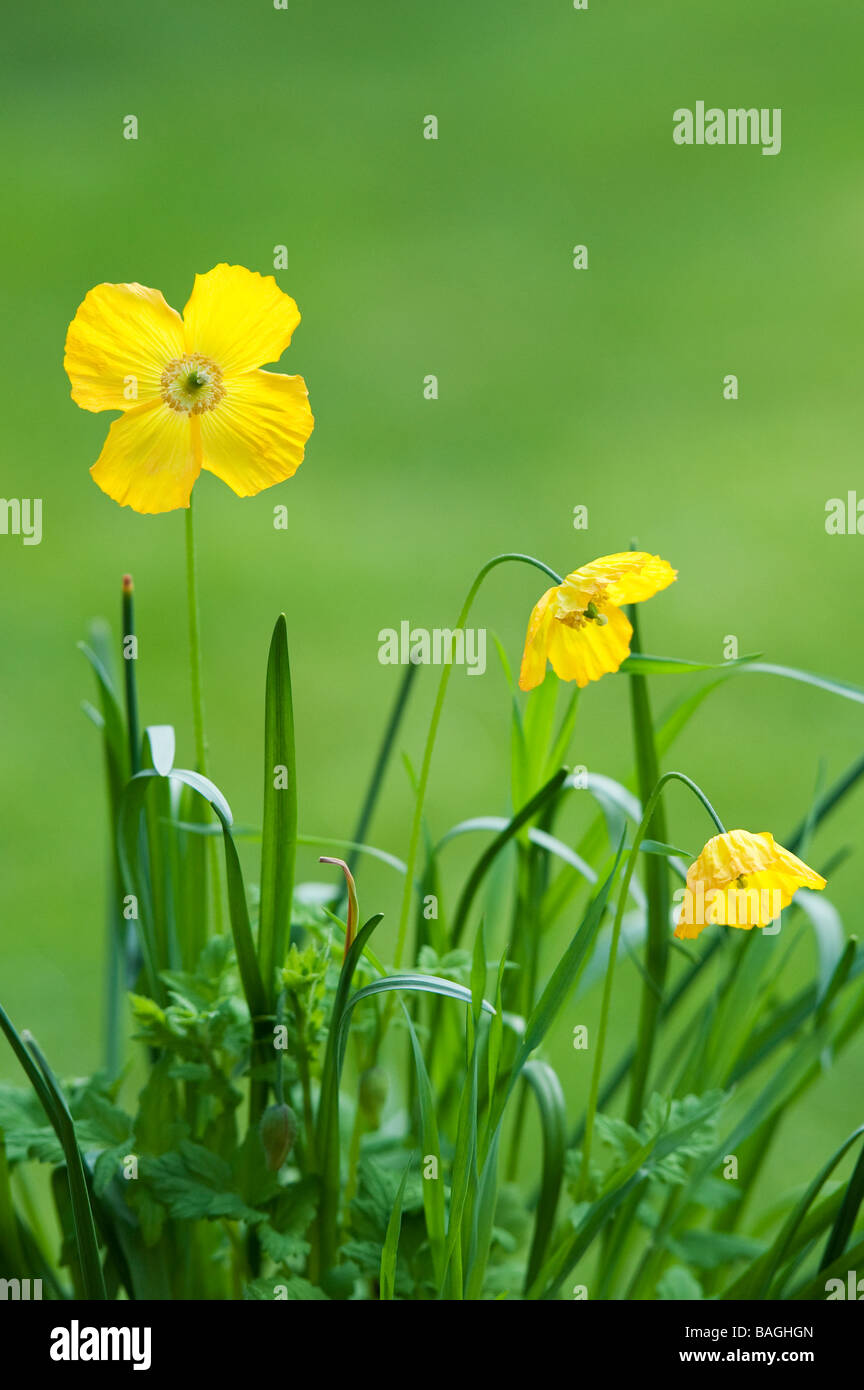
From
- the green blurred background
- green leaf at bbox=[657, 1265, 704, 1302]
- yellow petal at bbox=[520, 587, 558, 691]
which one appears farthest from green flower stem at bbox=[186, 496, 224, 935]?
the green blurred background

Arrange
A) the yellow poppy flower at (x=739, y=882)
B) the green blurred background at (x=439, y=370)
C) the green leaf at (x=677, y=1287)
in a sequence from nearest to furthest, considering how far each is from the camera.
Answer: the yellow poppy flower at (x=739, y=882)
the green leaf at (x=677, y=1287)
the green blurred background at (x=439, y=370)

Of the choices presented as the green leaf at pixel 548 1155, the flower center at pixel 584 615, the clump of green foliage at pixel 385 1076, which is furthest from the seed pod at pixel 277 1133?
the flower center at pixel 584 615

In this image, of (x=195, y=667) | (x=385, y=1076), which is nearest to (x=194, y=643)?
(x=195, y=667)

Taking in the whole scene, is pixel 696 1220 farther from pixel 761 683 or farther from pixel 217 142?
pixel 217 142

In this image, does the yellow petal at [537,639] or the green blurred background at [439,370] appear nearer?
the yellow petal at [537,639]

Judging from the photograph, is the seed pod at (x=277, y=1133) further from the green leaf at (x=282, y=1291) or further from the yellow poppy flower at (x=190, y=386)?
the yellow poppy flower at (x=190, y=386)

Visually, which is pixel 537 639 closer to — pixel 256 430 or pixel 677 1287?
pixel 256 430
